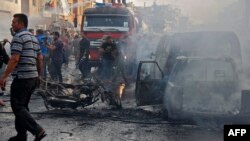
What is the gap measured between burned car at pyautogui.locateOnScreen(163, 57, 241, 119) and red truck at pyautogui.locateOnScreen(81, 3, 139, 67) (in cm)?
985

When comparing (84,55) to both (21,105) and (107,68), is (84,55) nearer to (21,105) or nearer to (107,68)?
(107,68)

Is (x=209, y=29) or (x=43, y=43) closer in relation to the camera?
(x=43, y=43)

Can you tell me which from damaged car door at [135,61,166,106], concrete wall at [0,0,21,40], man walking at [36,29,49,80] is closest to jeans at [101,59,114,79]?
man walking at [36,29,49,80]

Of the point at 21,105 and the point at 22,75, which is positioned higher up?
the point at 22,75

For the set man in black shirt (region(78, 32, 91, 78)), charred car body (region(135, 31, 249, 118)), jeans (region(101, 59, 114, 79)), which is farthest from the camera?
man in black shirt (region(78, 32, 91, 78))

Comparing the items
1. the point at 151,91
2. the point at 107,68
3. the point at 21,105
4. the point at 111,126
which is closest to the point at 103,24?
the point at 107,68

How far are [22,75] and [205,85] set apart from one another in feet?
11.2

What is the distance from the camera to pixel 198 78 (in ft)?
25.9

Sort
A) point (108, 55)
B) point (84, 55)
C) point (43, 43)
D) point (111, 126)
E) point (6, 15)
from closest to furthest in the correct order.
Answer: point (111, 126) → point (108, 55) → point (43, 43) → point (84, 55) → point (6, 15)

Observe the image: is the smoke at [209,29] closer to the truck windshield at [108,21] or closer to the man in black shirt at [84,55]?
the truck windshield at [108,21]

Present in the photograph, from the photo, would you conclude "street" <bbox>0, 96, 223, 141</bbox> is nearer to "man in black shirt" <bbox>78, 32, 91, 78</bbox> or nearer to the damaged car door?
the damaged car door

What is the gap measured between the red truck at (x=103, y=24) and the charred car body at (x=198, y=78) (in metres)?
8.78

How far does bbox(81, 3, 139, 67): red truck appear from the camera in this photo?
17734mm

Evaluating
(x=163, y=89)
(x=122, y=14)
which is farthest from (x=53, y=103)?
(x=122, y=14)
